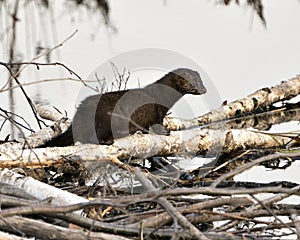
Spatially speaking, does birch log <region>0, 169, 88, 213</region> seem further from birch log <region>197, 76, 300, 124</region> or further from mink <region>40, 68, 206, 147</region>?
birch log <region>197, 76, 300, 124</region>

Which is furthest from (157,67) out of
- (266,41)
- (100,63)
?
(266,41)

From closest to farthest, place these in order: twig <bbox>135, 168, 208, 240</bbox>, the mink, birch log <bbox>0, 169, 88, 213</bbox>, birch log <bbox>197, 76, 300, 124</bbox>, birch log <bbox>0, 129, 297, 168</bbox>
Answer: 1. twig <bbox>135, 168, 208, 240</bbox>
2. birch log <bbox>0, 169, 88, 213</bbox>
3. birch log <bbox>0, 129, 297, 168</bbox>
4. the mink
5. birch log <bbox>197, 76, 300, 124</bbox>

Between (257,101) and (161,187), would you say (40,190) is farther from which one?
(257,101)

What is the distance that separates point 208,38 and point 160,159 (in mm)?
2441

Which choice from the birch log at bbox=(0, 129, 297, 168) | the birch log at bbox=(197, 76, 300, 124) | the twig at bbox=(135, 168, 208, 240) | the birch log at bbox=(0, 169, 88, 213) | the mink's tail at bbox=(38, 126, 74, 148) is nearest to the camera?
the twig at bbox=(135, 168, 208, 240)

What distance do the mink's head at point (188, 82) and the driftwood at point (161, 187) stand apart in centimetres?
20

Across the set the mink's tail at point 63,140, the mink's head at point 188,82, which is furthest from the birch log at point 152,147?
the mink's head at point 188,82

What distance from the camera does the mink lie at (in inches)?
158

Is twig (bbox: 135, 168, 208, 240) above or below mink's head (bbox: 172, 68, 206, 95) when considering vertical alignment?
below

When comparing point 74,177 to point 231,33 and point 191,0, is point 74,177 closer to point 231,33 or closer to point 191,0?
point 231,33

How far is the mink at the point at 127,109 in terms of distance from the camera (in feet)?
13.2

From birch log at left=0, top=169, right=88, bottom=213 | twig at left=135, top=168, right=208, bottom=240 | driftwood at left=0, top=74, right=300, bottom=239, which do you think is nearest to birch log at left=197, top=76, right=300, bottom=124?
driftwood at left=0, top=74, right=300, bottom=239

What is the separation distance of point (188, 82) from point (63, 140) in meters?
1.22

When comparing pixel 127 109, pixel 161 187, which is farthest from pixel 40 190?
pixel 127 109
